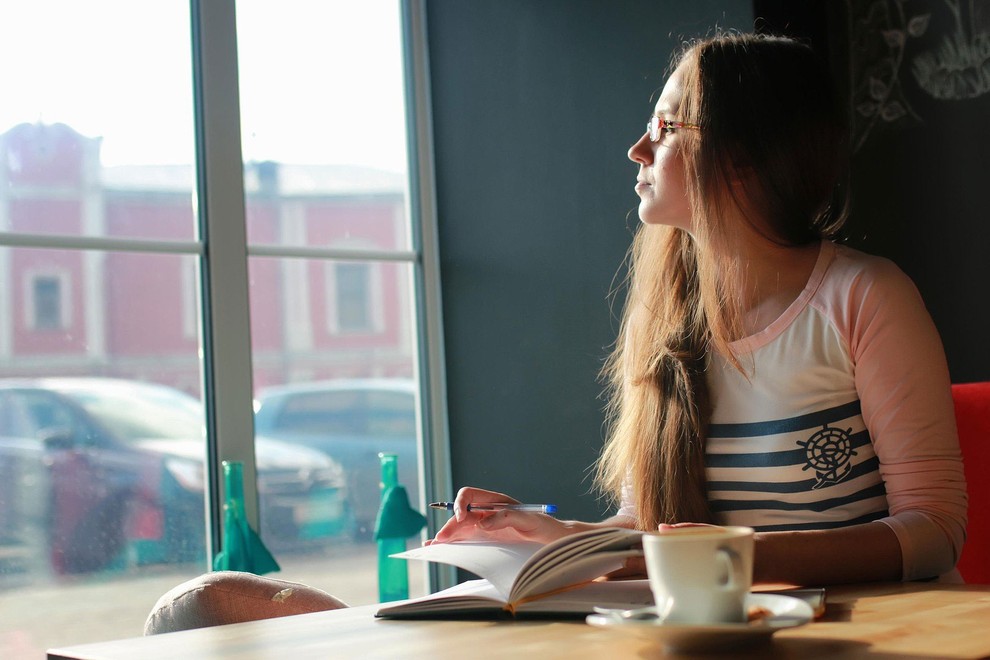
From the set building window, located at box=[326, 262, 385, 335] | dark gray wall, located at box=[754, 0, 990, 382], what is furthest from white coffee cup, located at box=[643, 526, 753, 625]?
building window, located at box=[326, 262, 385, 335]

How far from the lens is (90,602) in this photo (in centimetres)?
287

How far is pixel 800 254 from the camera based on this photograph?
1.79 m

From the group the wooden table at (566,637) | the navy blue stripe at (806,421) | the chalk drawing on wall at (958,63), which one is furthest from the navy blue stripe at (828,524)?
the chalk drawing on wall at (958,63)

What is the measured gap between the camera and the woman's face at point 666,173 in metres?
1.84

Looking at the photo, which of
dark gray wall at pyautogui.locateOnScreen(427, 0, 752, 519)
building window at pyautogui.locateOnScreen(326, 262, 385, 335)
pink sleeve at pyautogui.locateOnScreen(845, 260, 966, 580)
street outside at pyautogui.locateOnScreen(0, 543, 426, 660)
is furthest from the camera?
building window at pyautogui.locateOnScreen(326, 262, 385, 335)

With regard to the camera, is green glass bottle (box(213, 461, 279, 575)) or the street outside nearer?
the street outside

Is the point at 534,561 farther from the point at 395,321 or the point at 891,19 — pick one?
the point at 395,321

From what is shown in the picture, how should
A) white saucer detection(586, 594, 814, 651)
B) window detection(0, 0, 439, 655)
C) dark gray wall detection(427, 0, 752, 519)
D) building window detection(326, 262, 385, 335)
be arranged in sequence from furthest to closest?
building window detection(326, 262, 385, 335), dark gray wall detection(427, 0, 752, 519), window detection(0, 0, 439, 655), white saucer detection(586, 594, 814, 651)

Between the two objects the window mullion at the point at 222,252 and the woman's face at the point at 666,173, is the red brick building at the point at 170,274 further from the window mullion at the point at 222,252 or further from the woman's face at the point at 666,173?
the woman's face at the point at 666,173

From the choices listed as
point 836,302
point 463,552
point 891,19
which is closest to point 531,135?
point 891,19

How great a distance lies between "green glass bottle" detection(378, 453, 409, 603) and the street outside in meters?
0.37

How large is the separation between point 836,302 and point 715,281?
0.76 ft

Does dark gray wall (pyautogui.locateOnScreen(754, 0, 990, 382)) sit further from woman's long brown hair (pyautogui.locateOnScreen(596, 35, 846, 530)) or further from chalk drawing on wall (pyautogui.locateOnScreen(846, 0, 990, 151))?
woman's long brown hair (pyautogui.locateOnScreen(596, 35, 846, 530))

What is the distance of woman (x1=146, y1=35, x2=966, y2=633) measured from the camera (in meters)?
1.49
